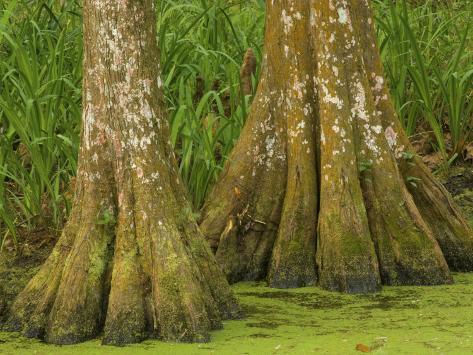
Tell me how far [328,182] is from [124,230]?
1.33 m

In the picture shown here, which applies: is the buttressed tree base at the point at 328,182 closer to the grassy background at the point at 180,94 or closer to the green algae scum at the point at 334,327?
the green algae scum at the point at 334,327

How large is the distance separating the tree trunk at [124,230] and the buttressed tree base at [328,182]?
87cm

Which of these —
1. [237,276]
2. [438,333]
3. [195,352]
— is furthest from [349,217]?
[195,352]

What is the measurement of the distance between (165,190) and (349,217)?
116cm

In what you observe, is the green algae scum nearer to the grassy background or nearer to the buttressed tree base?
the buttressed tree base

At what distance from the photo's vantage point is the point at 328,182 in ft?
17.4

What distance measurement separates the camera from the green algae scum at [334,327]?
4.10 meters

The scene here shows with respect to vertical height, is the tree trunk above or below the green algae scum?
above

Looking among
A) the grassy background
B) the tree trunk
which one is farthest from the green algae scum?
the grassy background

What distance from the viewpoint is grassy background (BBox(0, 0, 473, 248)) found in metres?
5.65

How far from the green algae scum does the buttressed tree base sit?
0.18 meters

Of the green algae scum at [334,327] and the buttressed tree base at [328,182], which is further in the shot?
the buttressed tree base at [328,182]

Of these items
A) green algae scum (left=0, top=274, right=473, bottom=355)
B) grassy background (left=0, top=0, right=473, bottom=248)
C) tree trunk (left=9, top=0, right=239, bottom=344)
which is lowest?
green algae scum (left=0, top=274, right=473, bottom=355)

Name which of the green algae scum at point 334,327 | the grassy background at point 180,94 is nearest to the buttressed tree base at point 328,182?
the green algae scum at point 334,327
